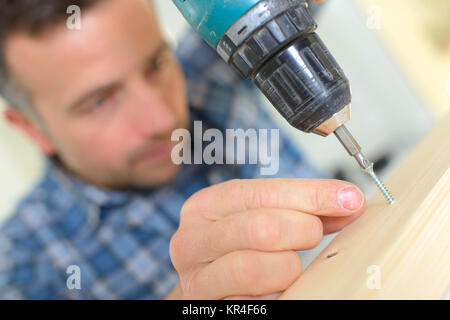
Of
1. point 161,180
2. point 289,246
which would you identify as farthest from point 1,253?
point 289,246

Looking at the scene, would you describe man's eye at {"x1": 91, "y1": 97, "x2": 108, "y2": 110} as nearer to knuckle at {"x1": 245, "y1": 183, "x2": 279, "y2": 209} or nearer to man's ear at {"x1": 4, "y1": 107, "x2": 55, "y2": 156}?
man's ear at {"x1": 4, "y1": 107, "x2": 55, "y2": 156}

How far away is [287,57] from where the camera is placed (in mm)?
266

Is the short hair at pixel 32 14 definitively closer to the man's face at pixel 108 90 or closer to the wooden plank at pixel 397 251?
the man's face at pixel 108 90

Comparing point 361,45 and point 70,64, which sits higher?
point 70,64

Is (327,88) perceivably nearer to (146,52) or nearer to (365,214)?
(365,214)

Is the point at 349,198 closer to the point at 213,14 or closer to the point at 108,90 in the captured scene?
the point at 213,14

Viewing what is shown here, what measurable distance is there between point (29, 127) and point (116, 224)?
28 centimetres

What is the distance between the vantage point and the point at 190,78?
911 millimetres

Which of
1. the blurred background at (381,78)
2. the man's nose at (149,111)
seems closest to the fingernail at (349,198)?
the man's nose at (149,111)

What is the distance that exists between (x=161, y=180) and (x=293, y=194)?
1.80ft

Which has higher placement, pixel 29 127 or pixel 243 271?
pixel 29 127

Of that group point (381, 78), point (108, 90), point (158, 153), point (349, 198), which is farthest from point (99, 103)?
point (381, 78)

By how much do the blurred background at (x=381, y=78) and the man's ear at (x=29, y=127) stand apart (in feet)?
0.47

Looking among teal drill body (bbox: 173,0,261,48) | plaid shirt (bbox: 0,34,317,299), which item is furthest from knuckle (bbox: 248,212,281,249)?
plaid shirt (bbox: 0,34,317,299)
